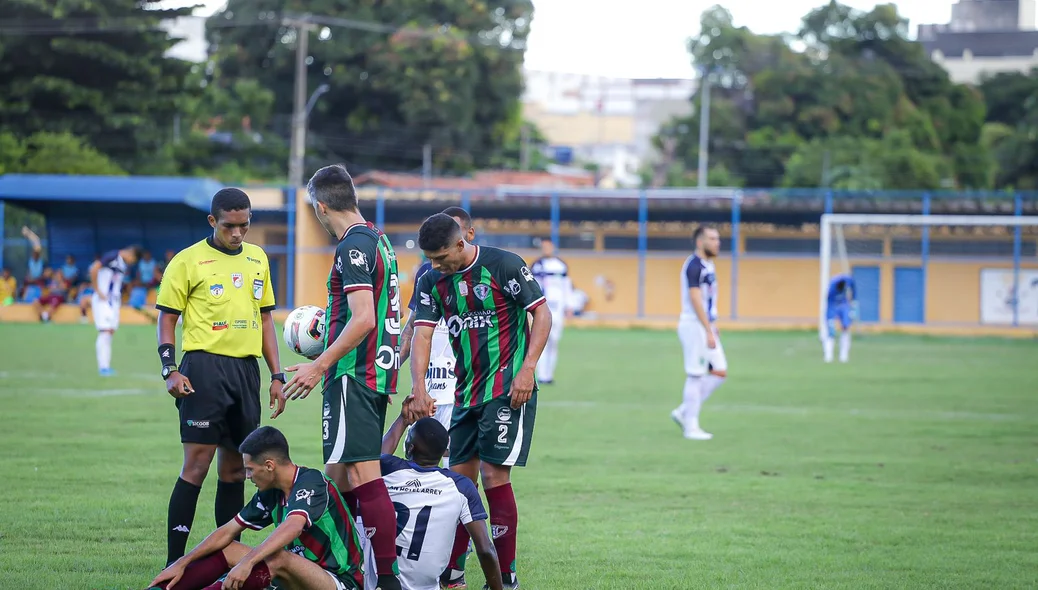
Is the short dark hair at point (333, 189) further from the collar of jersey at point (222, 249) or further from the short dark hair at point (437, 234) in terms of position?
the collar of jersey at point (222, 249)

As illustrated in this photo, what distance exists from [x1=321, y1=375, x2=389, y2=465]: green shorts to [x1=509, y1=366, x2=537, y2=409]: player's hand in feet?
2.76

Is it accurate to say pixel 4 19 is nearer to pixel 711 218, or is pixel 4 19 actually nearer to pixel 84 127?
pixel 84 127

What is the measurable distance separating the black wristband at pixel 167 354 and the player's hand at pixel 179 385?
3.1 inches

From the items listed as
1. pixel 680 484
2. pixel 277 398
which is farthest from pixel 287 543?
pixel 680 484

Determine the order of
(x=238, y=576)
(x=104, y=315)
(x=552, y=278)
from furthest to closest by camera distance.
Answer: (x=552, y=278)
(x=104, y=315)
(x=238, y=576)

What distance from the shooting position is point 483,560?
5859mm

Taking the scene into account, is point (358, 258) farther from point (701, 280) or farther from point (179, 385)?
point (701, 280)

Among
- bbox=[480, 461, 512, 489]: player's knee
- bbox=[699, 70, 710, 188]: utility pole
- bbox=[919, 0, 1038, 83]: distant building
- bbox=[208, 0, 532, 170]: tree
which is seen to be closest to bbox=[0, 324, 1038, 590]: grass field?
bbox=[480, 461, 512, 489]: player's knee

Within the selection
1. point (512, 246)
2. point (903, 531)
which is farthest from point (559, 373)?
point (512, 246)

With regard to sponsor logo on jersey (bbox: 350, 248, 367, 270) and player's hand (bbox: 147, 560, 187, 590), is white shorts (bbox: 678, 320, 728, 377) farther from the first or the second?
player's hand (bbox: 147, 560, 187, 590)

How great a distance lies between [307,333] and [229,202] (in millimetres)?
811

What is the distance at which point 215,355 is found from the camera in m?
6.36

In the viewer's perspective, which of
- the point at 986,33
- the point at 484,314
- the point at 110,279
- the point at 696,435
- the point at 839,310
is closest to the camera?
the point at 484,314

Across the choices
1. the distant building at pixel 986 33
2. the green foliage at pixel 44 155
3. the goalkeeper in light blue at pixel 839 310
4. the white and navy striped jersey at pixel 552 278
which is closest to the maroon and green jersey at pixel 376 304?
the white and navy striped jersey at pixel 552 278
